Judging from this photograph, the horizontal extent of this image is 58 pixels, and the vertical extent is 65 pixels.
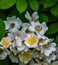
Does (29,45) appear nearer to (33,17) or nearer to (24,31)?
(24,31)

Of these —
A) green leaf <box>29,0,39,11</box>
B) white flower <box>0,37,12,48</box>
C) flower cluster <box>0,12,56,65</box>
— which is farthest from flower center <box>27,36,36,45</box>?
green leaf <box>29,0,39,11</box>

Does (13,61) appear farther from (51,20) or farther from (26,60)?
(51,20)

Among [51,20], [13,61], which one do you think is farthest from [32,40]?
[51,20]

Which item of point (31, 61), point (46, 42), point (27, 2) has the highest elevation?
point (27, 2)

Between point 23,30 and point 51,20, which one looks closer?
point 23,30

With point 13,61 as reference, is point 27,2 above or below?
above

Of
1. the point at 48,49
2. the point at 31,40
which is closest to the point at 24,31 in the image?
the point at 31,40
